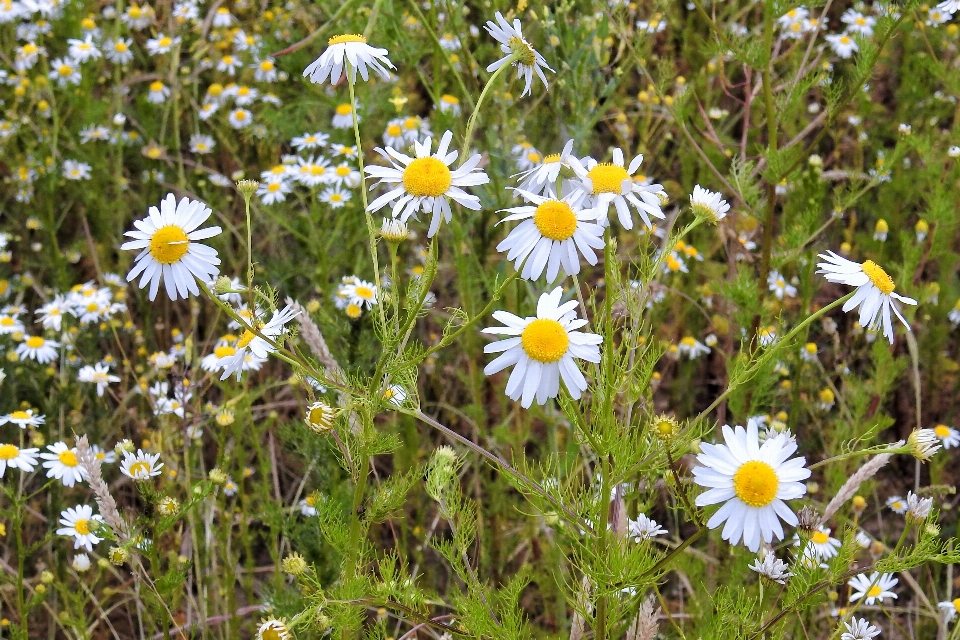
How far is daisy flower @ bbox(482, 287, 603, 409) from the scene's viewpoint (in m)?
1.17

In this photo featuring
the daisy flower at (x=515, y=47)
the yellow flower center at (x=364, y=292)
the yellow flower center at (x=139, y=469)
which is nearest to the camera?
the daisy flower at (x=515, y=47)

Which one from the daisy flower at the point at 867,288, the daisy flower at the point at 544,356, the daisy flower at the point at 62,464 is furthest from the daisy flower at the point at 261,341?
the daisy flower at the point at 62,464

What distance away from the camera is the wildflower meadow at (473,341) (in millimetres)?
1317

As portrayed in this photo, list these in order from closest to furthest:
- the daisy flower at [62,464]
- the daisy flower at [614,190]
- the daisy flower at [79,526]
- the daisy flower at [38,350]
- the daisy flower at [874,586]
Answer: the daisy flower at [614,190], the daisy flower at [874,586], the daisy flower at [79,526], the daisy flower at [62,464], the daisy flower at [38,350]

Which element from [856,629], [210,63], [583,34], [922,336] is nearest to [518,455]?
[856,629]

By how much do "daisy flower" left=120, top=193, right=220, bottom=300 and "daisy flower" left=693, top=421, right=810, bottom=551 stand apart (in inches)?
30.8

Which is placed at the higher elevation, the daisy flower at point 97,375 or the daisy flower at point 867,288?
the daisy flower at point 97,375

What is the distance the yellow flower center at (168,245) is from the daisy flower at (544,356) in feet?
1.63

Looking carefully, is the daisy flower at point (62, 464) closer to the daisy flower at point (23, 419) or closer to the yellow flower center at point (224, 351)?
the daisy flower at point (23, 419)

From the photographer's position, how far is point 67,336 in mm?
2738

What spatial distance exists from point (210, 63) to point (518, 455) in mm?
2333

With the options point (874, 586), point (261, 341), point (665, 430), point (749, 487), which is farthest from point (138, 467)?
point (874, 586)

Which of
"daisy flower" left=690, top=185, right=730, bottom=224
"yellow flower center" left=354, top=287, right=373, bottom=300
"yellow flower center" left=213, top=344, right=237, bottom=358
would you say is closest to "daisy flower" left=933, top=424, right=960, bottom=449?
"daisy flower" left=690, top=185, right=730, bottom=224

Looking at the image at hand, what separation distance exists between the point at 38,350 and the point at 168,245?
1897 millimetres
